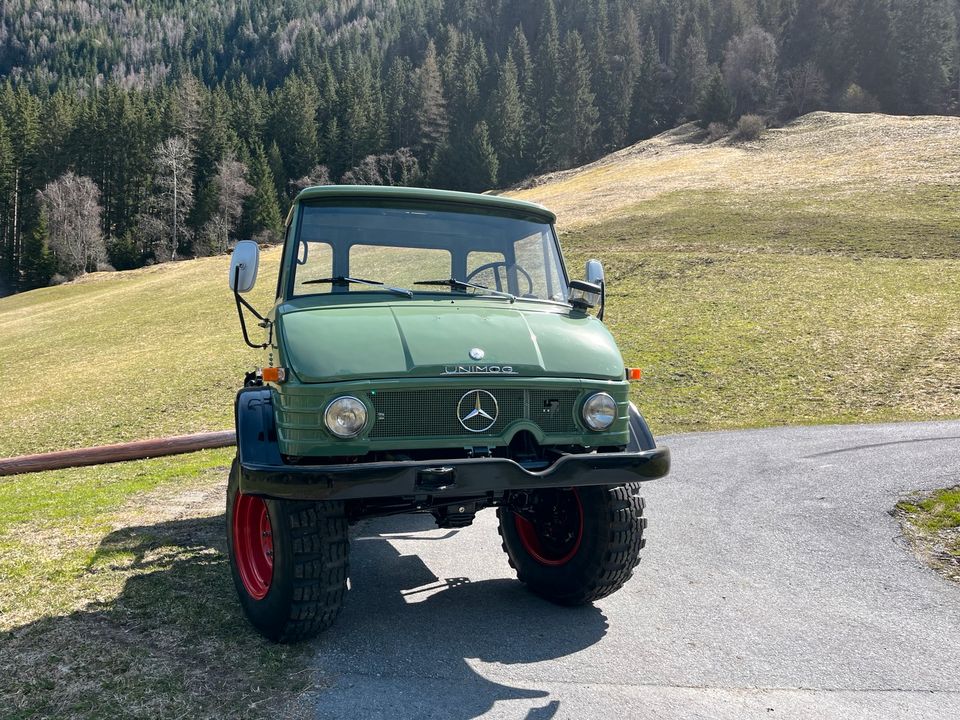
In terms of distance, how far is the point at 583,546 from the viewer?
19.1 ft

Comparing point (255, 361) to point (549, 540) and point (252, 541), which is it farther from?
point (549, 540)

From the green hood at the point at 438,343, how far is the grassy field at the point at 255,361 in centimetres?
177

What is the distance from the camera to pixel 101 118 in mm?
85688

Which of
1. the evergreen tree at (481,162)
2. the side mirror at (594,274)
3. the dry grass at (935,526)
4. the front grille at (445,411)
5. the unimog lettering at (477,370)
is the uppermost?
the evergreen tree at (481,162)

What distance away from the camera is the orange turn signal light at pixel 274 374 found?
498cm

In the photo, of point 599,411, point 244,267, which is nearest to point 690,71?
point 244,267

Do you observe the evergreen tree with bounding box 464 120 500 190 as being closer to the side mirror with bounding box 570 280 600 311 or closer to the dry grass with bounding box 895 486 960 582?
the dry grass with bounding box 895 486 960 582

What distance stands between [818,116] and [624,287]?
68815 mm

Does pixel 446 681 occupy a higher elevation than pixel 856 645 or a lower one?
higher

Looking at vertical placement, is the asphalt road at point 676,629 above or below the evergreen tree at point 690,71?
below

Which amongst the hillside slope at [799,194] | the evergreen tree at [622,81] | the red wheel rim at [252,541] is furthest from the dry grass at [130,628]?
the evergreen tree at [622,81]

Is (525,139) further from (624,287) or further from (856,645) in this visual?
(856,645)

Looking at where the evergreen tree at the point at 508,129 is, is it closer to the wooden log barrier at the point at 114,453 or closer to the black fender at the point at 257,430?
the wooden log barrier at the point at 114,453

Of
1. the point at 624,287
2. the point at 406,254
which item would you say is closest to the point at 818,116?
the point at 624,287
